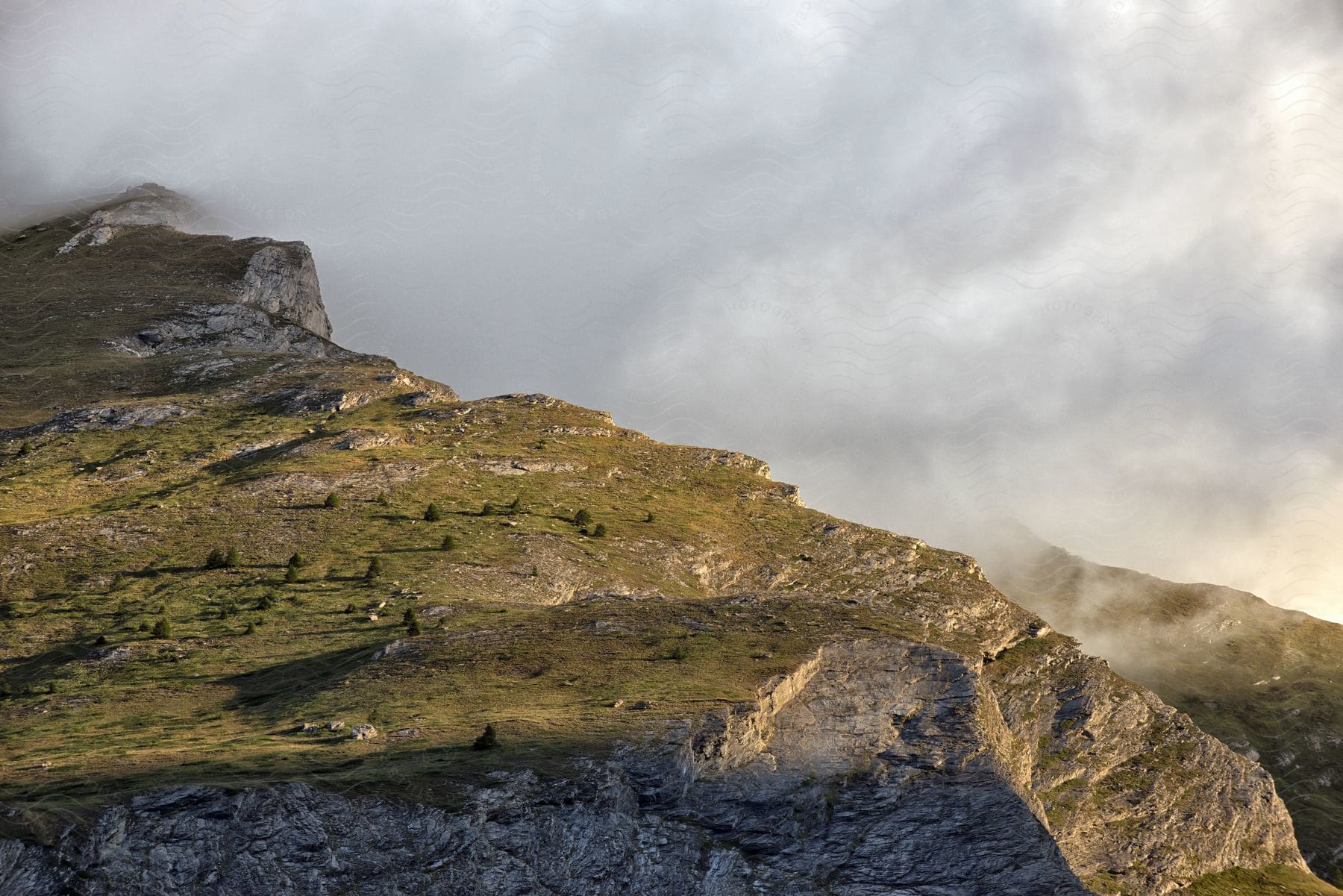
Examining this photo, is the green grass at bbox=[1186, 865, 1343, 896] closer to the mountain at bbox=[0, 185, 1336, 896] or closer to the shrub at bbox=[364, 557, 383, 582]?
the mountain at bbox=[0, 185, 1336, 896]

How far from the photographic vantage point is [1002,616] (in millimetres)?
105625

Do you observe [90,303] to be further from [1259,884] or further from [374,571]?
→ [1259,884]

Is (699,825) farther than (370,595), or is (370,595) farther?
(370,595)

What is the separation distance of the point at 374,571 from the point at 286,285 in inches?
4803

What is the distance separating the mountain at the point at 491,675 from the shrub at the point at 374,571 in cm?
21

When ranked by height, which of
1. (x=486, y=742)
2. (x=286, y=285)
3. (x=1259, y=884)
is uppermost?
(x=286, y=285)

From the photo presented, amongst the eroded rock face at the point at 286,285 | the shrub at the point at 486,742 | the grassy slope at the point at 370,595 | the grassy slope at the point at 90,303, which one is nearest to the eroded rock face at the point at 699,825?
the grassy slope at the point at 370,595

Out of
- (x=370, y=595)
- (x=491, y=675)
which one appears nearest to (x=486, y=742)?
(x=491, y=675)

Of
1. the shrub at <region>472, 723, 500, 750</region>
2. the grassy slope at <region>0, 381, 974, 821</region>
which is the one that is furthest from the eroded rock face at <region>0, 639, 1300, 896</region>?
the shrub at <region>472, 723, 500, 750</region>

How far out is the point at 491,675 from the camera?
184 feet

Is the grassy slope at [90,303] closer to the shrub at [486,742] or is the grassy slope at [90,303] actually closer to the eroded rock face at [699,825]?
the shrub at [486,742]

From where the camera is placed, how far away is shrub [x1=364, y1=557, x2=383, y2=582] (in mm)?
75562

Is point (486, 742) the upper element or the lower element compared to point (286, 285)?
lower

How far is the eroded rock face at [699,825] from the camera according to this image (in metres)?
34.6
